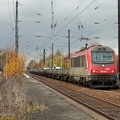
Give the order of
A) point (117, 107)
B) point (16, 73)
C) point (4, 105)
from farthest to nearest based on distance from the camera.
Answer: point (16, 73) < point (117, 107) < point (4, 105)

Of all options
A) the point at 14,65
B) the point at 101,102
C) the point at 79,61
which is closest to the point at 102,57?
the point at 79,61

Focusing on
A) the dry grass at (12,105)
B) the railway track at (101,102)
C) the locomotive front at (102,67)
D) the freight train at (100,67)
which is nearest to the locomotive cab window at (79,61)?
the freight train at (100,67)

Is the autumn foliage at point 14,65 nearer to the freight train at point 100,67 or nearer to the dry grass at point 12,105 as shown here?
the freight train at point 100,67

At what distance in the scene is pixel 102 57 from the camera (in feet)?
97.2

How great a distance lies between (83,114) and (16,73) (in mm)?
19053

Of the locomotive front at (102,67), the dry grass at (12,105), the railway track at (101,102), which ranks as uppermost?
the locomotive front at (102,67)

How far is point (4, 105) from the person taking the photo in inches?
486

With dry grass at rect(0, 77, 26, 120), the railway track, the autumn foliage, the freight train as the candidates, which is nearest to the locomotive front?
the freight train

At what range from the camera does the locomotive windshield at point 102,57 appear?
96.5 ft

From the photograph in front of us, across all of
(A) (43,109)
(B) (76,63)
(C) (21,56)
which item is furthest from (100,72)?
(A) (43,109)

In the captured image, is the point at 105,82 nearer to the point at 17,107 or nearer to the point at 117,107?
the point at 117,107

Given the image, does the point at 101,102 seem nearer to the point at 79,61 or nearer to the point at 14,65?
the point at 79,61

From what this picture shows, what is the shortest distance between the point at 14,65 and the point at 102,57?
27.2ft

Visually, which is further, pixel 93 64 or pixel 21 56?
pixel 21 56
